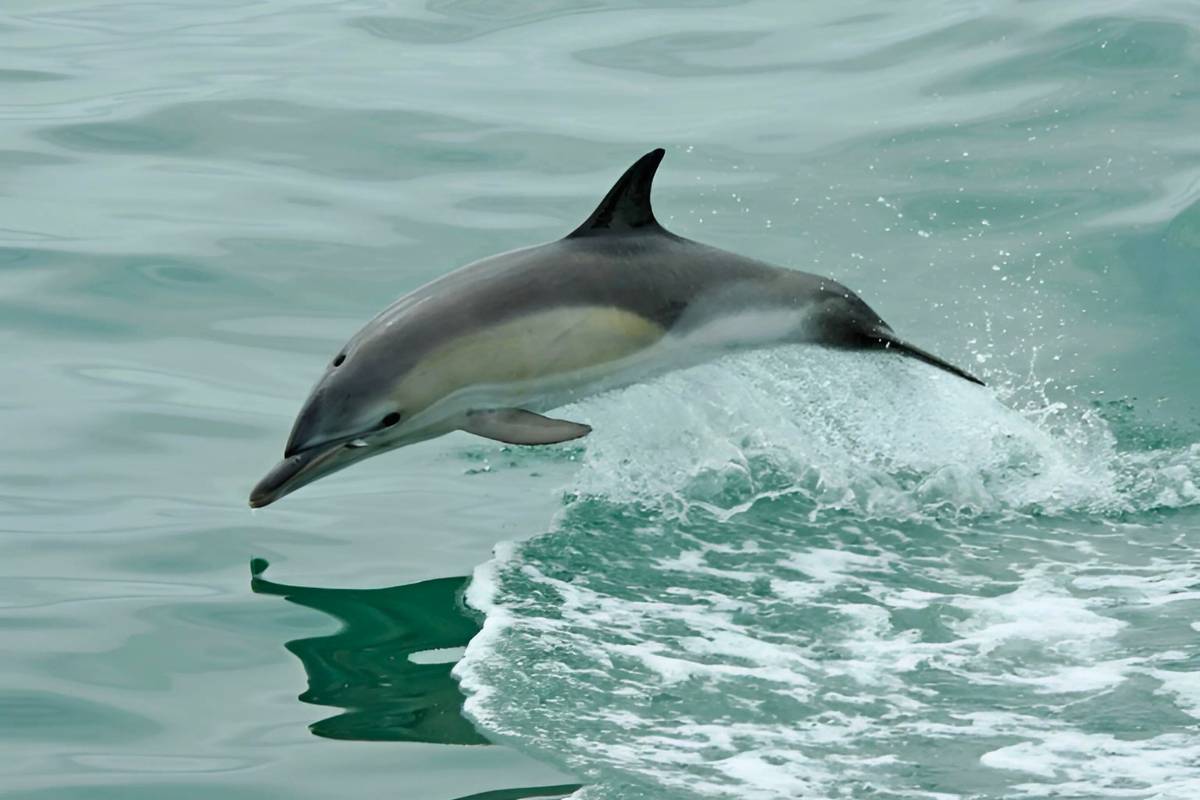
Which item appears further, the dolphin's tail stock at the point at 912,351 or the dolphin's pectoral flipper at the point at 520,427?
the dolphin's tail stock at the point at 912,351

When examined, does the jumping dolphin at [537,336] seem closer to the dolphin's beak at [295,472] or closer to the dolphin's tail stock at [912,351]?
the dolphin's beak at [295,472]

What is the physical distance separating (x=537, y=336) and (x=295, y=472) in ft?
3.22

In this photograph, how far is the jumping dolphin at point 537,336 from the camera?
6500 millimetres

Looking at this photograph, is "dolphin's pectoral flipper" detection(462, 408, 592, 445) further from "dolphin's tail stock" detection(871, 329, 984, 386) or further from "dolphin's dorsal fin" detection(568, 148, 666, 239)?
"dolphin's tail stock" detection(871, 329, 984, 386)

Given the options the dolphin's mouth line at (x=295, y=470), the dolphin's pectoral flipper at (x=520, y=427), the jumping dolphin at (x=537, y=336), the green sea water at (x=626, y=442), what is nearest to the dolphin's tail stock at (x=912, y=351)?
the green sea water at (x=626, y=442)

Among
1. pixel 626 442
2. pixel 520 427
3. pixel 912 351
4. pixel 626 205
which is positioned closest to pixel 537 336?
pixel 520 427

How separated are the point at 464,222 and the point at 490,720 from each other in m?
5.73

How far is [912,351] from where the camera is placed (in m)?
7.63

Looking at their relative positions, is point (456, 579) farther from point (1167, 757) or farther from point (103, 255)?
point (103, 255)

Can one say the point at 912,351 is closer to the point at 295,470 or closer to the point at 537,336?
the point at 537,336

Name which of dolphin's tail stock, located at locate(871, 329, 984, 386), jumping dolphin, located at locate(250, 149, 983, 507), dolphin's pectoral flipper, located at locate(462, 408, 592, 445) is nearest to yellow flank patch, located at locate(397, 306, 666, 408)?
jumping dolphin, located at locate(250, 149, 983, 507)

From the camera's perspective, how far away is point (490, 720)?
5.72 metres

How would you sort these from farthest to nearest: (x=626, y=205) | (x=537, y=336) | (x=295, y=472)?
(x=626, y=205)
(x=537, y=336)
(x=295, y=472)

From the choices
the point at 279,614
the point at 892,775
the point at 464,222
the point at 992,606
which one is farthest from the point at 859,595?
the point at 464,222
